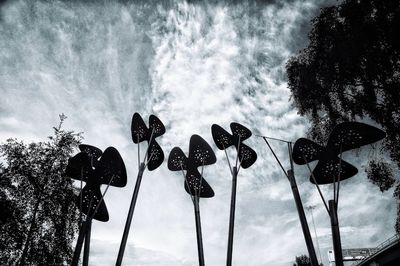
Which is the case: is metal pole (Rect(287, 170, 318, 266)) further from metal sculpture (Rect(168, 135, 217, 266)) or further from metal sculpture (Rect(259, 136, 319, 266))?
metal sculpture (Rect(168, 135, 217, 266))

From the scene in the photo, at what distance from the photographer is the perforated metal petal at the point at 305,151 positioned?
8367 millimetres

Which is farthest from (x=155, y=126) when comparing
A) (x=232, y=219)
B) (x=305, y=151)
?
(x=305, y=151)

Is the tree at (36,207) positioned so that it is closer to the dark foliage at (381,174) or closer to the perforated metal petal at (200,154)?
the perforated metal petal at (200,154)

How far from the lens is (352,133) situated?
751 centimetres

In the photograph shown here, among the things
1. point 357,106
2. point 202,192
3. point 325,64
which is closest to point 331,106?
point 357,106

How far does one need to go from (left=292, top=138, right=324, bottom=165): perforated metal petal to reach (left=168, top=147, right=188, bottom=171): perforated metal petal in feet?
14.4

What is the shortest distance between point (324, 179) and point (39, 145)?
18529 millimetres

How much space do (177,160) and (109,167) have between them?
290 cm

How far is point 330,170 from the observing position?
8000mm

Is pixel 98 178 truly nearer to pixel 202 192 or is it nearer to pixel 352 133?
pixel 202 192

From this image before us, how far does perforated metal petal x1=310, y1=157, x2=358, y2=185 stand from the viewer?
793 cm

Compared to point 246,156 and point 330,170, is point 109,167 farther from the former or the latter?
point 330,170

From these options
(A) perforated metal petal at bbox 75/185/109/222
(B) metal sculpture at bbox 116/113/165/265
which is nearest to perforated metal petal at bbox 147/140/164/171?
(B) metal sculpture at bbox 116/113/165/265

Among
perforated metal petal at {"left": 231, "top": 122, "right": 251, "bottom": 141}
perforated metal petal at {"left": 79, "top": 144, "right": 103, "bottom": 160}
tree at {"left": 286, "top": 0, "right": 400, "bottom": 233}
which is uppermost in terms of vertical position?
tree at {"left": 286, "top": 0, "right": 400, "bottom": 233}
